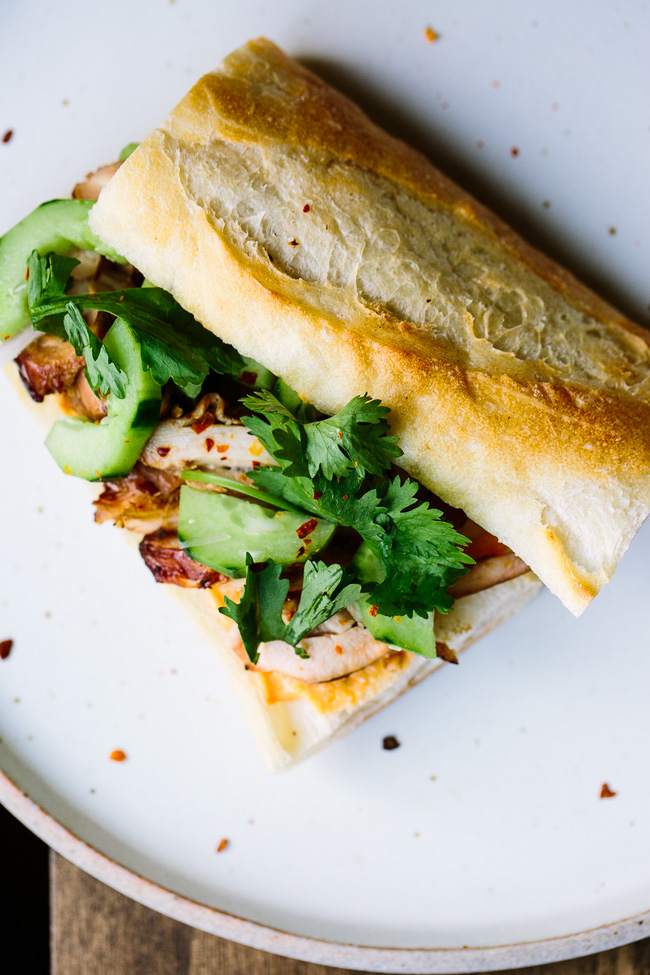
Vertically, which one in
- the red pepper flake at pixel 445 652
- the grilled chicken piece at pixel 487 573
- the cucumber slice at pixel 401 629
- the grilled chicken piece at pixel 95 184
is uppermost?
the grilled chicken piece at pixel 95 184

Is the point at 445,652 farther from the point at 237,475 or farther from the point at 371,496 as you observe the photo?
the point at 237,475

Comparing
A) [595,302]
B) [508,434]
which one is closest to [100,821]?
[508,434]

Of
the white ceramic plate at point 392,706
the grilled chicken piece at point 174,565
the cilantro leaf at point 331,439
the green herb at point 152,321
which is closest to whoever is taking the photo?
the cilantro leaf at point 331,439

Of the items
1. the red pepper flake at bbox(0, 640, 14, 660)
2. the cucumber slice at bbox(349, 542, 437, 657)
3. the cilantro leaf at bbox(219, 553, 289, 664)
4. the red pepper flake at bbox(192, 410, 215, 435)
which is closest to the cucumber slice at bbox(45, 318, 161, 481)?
the red pepper flake at bbox(192, 410, 215, 435)

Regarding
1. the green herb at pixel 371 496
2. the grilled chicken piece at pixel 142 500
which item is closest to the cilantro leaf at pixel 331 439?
the green herb at pixel 371 496

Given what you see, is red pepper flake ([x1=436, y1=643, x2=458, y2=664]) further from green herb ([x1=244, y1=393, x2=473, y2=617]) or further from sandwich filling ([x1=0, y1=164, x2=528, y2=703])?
green herb ([x1=244, y1=393, x2=473, y2=617])

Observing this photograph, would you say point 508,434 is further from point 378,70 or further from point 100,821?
point 100,821

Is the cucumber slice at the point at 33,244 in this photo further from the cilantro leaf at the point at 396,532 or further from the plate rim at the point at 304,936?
the plate rim at the point at 304,936
